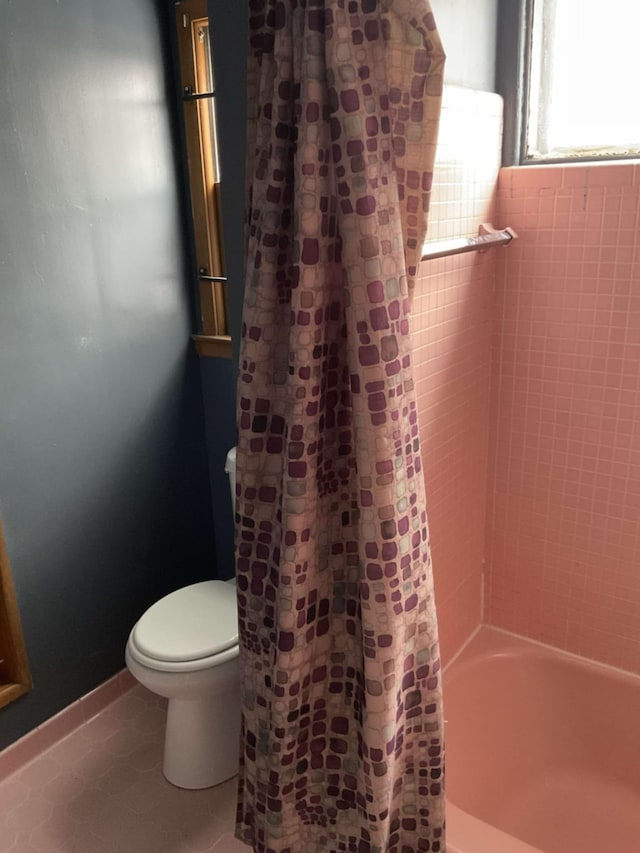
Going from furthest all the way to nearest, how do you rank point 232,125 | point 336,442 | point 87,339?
point 87,339 → point 232,125 → point 336,442

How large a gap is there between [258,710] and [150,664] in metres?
0.53

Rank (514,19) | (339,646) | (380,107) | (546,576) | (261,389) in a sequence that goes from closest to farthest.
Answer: (380,107), (261,389), (339,646), (514,19), (546,576)

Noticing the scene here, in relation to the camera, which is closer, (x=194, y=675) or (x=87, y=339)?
(x=194, y=675)

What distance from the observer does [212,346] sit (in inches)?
89.1

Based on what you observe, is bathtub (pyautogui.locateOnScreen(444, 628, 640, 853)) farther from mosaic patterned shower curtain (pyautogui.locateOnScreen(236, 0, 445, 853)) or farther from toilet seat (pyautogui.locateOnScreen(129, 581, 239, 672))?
toilet seat (pyautogui.locateOnScreen(129, 581, 239, 672))

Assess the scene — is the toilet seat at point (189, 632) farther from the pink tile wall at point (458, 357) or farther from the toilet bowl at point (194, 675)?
the pink tile wall at point (458, 357)

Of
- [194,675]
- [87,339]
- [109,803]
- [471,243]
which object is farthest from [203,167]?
[109,803]

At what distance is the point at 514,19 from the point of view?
1665 millimetres

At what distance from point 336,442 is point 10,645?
1225 millimetres

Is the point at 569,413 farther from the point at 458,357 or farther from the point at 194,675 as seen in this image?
the point at 194,675

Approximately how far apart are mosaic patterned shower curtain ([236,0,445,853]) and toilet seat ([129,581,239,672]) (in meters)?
0.42

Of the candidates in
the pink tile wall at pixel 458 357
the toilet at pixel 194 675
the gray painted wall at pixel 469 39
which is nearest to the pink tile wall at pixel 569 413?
the pink tile wall at pixel 458 357

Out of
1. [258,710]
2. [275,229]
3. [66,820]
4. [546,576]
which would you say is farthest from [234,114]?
[66,820]

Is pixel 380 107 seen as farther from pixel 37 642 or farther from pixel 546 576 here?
pixel 37 642
